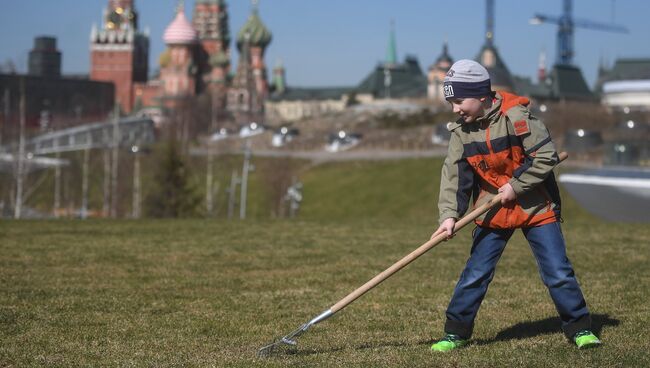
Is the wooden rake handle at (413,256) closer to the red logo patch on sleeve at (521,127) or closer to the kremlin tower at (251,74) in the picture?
the red logo patch on sleeve at (521,127)

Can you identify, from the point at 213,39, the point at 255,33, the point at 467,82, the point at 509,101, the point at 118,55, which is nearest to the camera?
the point at 467,82

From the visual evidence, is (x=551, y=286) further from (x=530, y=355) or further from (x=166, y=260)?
(x=166, y=260)

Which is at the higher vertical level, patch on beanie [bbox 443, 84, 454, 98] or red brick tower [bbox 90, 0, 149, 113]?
red brick tower [bbox 90, 0, 149, 113]

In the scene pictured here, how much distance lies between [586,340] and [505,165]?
1.03 meters

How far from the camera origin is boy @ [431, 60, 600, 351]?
678cm

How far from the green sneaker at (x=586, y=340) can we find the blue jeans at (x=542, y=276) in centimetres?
3

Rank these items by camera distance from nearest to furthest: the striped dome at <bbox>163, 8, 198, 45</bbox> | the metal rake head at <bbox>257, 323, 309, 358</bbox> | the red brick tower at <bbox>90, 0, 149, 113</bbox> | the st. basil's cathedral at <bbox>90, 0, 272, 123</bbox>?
the metal rake head at <bbox>257, 323, 309, 358</bbox>, the st. basil's cathedral at <bbox>90, 0, 272, 123</bbox>, the striped dome at <bbox>163, 8, 198, 45</bbox>, the red brick tower at <bbox>90, 0, 149, 113</bbox>

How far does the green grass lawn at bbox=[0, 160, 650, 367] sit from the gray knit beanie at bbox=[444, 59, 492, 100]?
1.38 meters

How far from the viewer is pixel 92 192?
201 ft

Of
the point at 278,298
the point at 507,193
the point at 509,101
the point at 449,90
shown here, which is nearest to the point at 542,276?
the point at 507,193

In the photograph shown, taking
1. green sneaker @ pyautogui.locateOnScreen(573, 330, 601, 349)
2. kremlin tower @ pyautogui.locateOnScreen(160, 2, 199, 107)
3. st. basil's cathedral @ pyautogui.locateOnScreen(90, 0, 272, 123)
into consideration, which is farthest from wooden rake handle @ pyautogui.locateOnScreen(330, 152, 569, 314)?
kremlin tower @ pyautogui.locateOnScreen(160, 2, 199, 107)

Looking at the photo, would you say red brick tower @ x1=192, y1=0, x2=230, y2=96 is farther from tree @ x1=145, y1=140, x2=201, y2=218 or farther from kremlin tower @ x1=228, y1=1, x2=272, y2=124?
tree @ x1=145, y1=140, x2=201, y2=218

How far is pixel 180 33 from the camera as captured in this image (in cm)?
15550

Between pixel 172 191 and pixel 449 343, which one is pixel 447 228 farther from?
pixel 172 191
